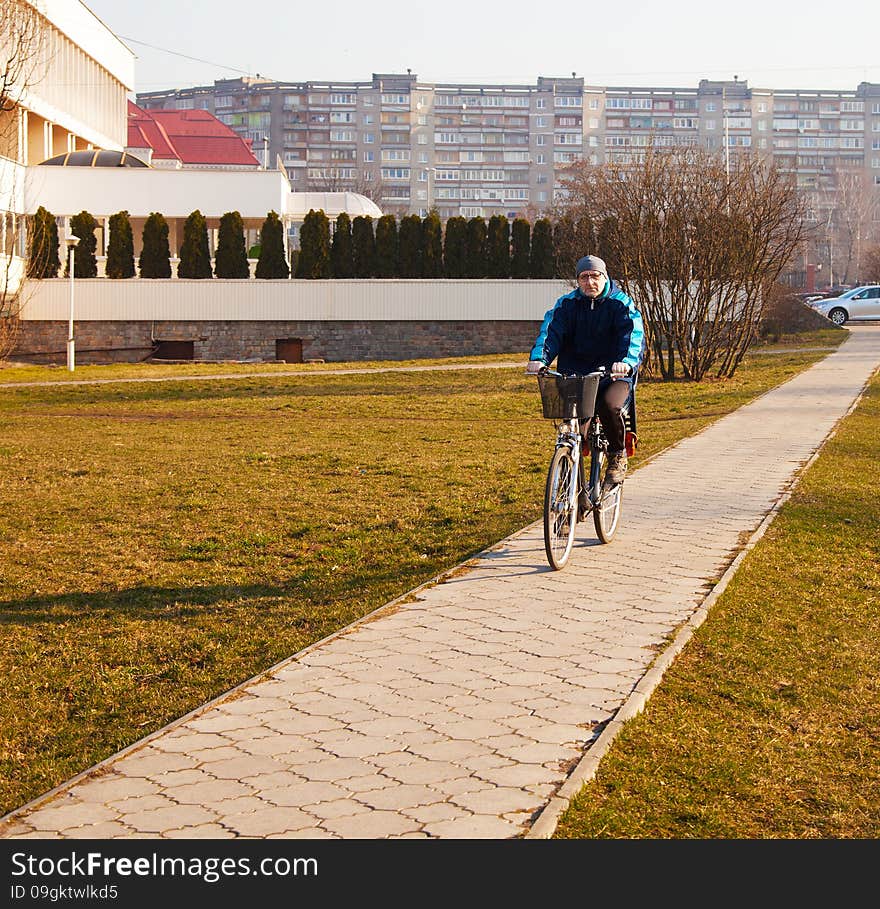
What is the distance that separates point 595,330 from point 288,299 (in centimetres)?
3057

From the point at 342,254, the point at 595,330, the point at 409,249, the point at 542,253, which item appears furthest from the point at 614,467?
the point at 542,253

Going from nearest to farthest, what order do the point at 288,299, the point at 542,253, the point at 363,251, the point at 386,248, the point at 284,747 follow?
the point at 284,747, the point at 288,299, the point at 363,251, the point at 386,248, the point at 542,253

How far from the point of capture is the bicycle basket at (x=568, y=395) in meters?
8.00

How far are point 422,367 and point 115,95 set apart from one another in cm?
2507

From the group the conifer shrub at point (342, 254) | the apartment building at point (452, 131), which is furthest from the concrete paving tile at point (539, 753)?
the apartment building at point (452, 131)

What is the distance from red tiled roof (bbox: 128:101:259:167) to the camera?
74.4 meters

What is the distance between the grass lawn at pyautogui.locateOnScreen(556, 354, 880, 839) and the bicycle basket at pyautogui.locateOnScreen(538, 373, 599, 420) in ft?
4.34

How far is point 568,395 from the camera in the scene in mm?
8062

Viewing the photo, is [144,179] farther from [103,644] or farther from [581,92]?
[581,92]

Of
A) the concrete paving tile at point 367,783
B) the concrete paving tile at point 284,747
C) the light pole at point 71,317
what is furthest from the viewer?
the light pole at point 71,317

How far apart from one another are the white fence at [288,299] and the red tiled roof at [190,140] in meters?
37.0

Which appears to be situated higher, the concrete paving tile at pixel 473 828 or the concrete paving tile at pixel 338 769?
the concrete paving tile at pixel 473 828

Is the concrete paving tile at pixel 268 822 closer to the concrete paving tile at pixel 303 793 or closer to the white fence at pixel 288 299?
the concrete paving tile at pixel 303 793

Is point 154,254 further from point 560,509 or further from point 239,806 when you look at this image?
point 239,806
